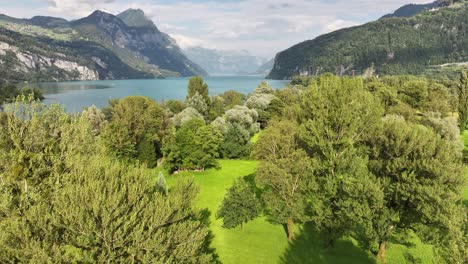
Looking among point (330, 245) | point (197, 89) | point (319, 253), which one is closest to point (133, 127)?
point (197, 89)

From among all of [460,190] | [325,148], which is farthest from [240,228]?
[460,190]

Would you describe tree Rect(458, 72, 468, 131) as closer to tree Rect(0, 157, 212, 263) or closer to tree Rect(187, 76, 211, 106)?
tree Rect(187, 76, 211, 106)

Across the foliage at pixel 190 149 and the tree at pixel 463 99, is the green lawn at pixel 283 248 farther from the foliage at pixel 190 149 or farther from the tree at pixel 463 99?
the tree at pixel 463 99

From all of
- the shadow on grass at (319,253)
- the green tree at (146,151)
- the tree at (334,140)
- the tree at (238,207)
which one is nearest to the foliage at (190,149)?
the green tree at (146,151)

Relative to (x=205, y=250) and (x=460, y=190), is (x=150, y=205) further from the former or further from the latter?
(x=460, y=190)

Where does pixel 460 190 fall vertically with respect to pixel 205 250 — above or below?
above

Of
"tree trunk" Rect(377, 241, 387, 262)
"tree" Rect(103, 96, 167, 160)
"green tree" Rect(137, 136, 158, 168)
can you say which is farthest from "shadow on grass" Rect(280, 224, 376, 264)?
"green tree" Rect(137, 136, 158, 168)

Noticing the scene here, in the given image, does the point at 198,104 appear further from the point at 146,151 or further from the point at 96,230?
the point at 96,230
